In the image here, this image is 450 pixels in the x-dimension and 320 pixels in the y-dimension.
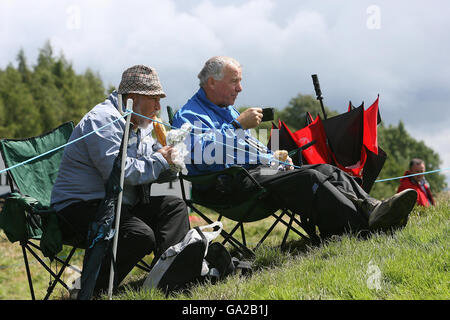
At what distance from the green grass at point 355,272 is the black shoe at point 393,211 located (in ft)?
0.20

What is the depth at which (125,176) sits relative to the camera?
2625mm

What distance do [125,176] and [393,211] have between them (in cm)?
154

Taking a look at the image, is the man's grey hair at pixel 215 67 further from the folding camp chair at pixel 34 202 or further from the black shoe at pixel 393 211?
the black shoe at pixel 393 211

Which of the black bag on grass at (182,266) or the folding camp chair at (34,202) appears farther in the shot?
the folding camp chair at (34,202)

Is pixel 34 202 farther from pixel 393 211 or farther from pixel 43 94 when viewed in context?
pixel 43 94

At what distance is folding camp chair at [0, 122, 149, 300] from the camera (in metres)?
2.79

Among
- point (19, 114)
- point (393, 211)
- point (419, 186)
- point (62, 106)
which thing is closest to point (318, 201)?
point (393, 211)

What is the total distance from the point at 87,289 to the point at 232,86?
1847 mm

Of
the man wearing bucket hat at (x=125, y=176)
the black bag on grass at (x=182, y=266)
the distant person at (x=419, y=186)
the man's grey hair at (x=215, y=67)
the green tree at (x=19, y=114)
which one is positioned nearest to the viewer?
the black bag on grass at (x=182, y=266)

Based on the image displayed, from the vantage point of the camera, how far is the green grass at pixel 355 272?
2.12 meters

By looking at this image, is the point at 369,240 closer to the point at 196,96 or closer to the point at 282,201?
the point at 282,201

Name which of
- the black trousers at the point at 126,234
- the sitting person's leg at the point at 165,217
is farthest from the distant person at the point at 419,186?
the black trousers at the point at 126,234
